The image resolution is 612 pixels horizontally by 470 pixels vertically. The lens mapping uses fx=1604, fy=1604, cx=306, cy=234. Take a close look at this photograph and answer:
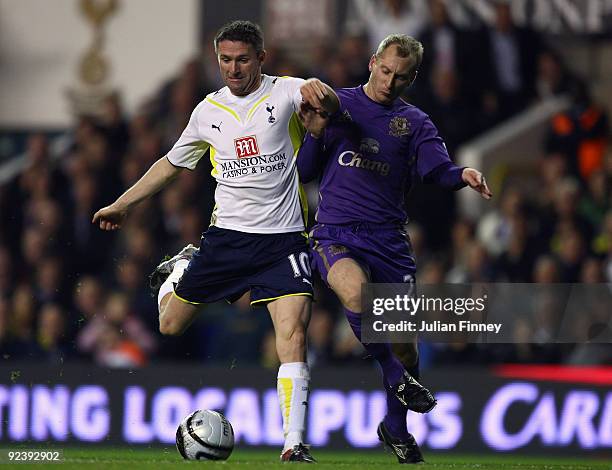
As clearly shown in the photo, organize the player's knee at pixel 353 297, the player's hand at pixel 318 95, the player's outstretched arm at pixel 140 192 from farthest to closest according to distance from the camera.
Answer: the player's outstretched arm at pixel 140 192 → the player's knee at pixel 353 297 → the player's hand at pixel 318 95

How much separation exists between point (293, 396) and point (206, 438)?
24.9 inches

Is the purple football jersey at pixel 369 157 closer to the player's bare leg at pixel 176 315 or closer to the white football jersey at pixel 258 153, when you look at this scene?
the white football jersey at pixel 258 153

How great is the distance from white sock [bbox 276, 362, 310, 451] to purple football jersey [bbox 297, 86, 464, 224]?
1.01m

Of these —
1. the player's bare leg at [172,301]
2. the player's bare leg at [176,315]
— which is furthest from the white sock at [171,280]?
the player's bare leg at [176,315]

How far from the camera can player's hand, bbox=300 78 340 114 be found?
28.3 ft

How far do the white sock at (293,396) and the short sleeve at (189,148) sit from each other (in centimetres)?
140

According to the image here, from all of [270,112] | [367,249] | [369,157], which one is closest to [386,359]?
[367,249]

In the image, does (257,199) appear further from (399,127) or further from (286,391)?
(286,391)

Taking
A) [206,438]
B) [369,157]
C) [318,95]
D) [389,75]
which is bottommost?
[206,438]

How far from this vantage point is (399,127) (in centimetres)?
928

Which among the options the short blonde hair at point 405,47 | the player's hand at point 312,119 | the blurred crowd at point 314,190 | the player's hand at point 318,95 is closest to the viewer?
the player's hand at point 318,95

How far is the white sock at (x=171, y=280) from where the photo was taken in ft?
32.1

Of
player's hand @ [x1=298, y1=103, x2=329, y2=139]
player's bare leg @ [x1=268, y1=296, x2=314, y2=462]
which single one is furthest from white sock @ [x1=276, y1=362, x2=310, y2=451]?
player's hand @ [x1=298, y1=103, x2=329, y2=139]

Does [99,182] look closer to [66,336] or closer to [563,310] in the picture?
[66,336]
